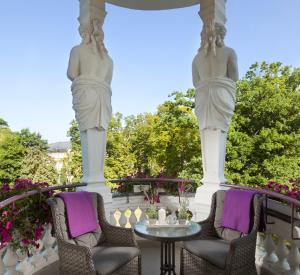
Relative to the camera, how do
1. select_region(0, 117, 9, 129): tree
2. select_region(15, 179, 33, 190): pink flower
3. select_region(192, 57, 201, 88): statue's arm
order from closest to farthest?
select_region(15, 179, 33, 190): pink flower
select_region(192, 57, 201, 88): statue's arm
select_region(0, 117, 9, 129): tree

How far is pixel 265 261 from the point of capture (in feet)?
8.24

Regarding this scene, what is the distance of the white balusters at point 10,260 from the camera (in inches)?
81.0

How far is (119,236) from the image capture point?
2574 millimetres

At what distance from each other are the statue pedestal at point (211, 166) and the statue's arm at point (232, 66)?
701mm

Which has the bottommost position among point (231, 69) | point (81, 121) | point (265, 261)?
point (265, 261)

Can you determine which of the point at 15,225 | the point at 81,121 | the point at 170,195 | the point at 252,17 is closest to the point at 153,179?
the point at 170,195

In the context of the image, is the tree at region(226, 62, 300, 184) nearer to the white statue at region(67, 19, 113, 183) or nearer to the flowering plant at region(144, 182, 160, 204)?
the flowering plant at region(144, 182, 160, 204)

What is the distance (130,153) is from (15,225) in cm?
1487

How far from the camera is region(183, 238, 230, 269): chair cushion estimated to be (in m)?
2.19

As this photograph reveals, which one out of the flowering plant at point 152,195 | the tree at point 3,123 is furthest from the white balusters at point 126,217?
the tree at point 3,123

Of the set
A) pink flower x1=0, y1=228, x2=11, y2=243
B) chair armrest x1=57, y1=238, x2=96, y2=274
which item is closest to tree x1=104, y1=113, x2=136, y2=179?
chair armrest x1=57, y1=238, x2=96, y2=274

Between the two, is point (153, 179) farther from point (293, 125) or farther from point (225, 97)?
point (293, 125)

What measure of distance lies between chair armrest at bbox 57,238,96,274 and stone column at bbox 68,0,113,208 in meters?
1.20

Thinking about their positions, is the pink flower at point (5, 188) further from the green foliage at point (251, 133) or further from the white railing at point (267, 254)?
the green foliage at point (251, 133)
